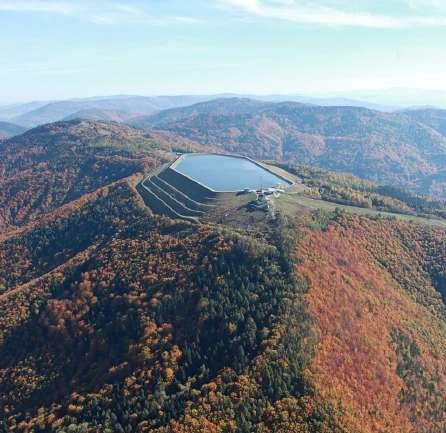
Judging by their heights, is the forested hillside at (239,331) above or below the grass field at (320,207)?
below

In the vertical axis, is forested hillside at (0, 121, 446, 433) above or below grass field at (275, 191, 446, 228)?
below

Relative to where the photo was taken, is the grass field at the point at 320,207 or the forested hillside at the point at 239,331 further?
the grass field at the point at 320,207

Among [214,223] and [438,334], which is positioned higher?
[214,223]

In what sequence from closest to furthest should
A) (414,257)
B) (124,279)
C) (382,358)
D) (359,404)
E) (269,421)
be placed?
(269,421) → (359,404) → (382,358) → (124,279) → (414,257)

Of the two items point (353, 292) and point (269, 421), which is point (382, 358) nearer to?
point (353, 292)

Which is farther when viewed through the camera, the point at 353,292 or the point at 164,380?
the point at 353,292

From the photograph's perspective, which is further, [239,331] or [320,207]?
[320,207]

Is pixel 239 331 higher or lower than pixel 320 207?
lower

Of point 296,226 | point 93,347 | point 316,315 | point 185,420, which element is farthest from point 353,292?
point 93,347

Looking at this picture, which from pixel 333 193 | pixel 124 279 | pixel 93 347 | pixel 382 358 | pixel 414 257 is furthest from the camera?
pixel 333 193

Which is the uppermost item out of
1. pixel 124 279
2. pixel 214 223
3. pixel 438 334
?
pixel 214 223

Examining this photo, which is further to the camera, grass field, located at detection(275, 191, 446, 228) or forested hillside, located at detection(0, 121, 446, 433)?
grass field, located at detection(275, 191, 446, 228)
